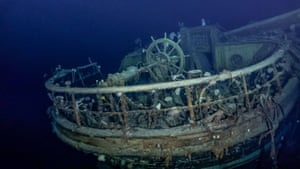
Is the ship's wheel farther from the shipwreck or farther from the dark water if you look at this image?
the dark water

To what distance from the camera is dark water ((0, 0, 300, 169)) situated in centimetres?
1580

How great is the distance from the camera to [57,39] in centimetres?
2367

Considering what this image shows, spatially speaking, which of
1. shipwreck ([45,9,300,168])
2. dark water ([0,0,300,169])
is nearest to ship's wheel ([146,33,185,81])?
shipwreck ([45,9,300,168])

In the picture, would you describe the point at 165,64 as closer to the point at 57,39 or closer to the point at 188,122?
the point at 188,122

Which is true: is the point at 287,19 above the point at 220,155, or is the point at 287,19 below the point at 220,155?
above

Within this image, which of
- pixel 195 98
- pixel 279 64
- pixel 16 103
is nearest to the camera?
pixel 195 98


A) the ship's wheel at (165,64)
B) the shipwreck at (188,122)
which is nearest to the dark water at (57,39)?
the shipwreck at (188,122)

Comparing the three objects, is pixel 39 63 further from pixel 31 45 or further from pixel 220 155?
pixel 220 155

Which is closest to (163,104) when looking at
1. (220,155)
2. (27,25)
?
(220,155)

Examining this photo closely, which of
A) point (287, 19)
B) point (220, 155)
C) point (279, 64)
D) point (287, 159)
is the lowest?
point (287, 159)

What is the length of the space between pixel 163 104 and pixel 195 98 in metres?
0.90

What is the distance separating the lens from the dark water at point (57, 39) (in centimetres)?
1580

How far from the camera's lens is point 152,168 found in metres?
7.51

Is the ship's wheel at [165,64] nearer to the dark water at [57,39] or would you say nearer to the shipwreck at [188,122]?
the shipwreck at [188,122]
